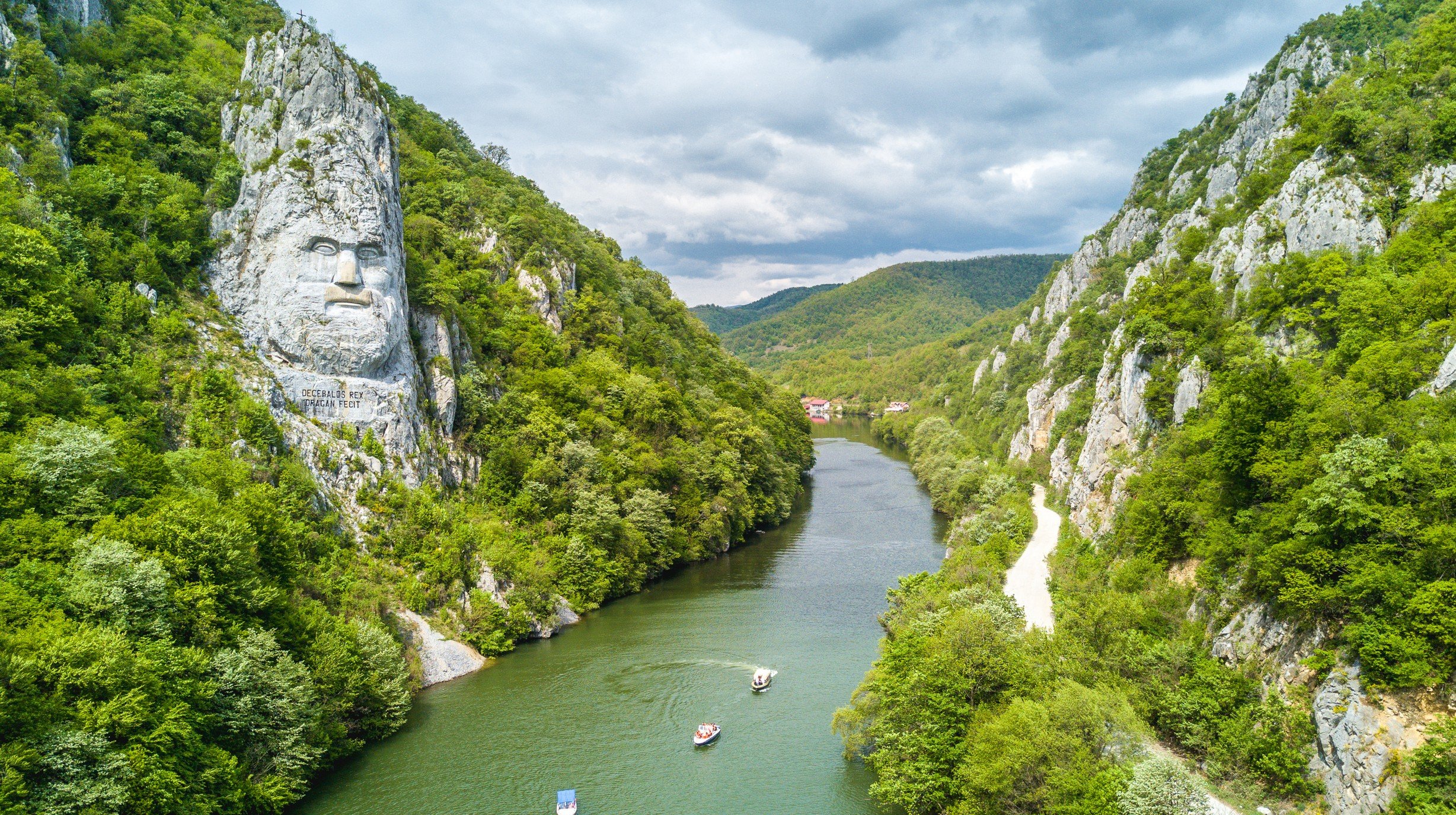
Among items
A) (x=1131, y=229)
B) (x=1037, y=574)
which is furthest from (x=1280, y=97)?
(x=1037, y=574)

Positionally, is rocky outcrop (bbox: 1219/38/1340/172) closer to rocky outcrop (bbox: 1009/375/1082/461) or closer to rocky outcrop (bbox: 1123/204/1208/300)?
rocky outcrop (bbox: 1123/204/1208/300)

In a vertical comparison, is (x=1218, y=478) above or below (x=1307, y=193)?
below

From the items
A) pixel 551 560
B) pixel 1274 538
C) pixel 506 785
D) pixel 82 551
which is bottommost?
pixel 506 785

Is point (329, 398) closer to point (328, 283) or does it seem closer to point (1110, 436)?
point (328, 283)

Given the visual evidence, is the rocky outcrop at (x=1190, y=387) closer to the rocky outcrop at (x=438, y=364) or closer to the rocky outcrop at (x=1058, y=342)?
the rocky outcrop at (x=1058, y=342)

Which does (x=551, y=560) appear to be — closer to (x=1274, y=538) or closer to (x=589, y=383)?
(x=589, y=383)

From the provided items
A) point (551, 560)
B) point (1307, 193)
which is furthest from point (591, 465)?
point (1307, 193)

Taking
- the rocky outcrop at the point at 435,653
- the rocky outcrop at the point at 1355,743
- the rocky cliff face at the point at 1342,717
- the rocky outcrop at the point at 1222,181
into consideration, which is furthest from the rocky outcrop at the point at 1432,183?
the rocky outcrop at the point at 435,653
